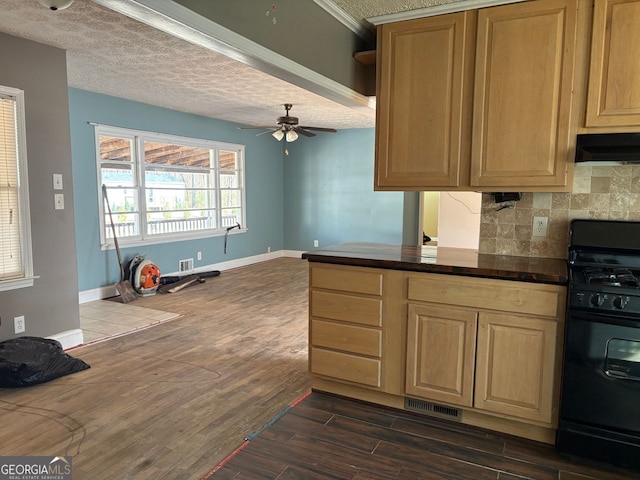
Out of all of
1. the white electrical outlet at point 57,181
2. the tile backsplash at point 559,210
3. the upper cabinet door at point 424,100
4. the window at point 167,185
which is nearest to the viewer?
the tile backsplash at point 559,210

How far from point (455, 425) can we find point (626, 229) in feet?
4.72

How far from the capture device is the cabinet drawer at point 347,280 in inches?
102

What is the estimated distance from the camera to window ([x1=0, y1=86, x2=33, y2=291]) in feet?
10.4

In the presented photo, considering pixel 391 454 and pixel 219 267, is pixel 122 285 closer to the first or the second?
pixel 219 267

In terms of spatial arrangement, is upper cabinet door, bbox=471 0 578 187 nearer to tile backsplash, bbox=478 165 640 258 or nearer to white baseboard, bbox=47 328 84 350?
tile backsplash, bbox=478 165 640 258

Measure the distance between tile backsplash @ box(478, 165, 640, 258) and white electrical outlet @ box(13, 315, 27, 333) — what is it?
342 cm

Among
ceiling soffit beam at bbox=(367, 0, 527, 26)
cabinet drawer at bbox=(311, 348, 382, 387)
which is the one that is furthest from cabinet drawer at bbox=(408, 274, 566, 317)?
ceiling soffit beam at bbox=(367, 0, 527, 26)

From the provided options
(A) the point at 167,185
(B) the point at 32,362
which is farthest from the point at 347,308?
(A) the point at 167,185

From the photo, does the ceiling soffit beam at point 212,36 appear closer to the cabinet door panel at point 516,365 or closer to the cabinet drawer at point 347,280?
the cabinet drawer at point 347,280

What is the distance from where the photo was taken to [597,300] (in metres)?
2.02

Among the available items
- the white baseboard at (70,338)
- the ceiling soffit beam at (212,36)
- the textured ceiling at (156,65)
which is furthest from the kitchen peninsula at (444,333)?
the white baseboard at (70,338)

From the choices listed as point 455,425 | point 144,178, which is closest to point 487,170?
point 455,425

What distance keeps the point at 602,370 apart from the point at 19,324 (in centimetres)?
386

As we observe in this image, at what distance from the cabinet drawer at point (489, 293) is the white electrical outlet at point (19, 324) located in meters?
2.95
